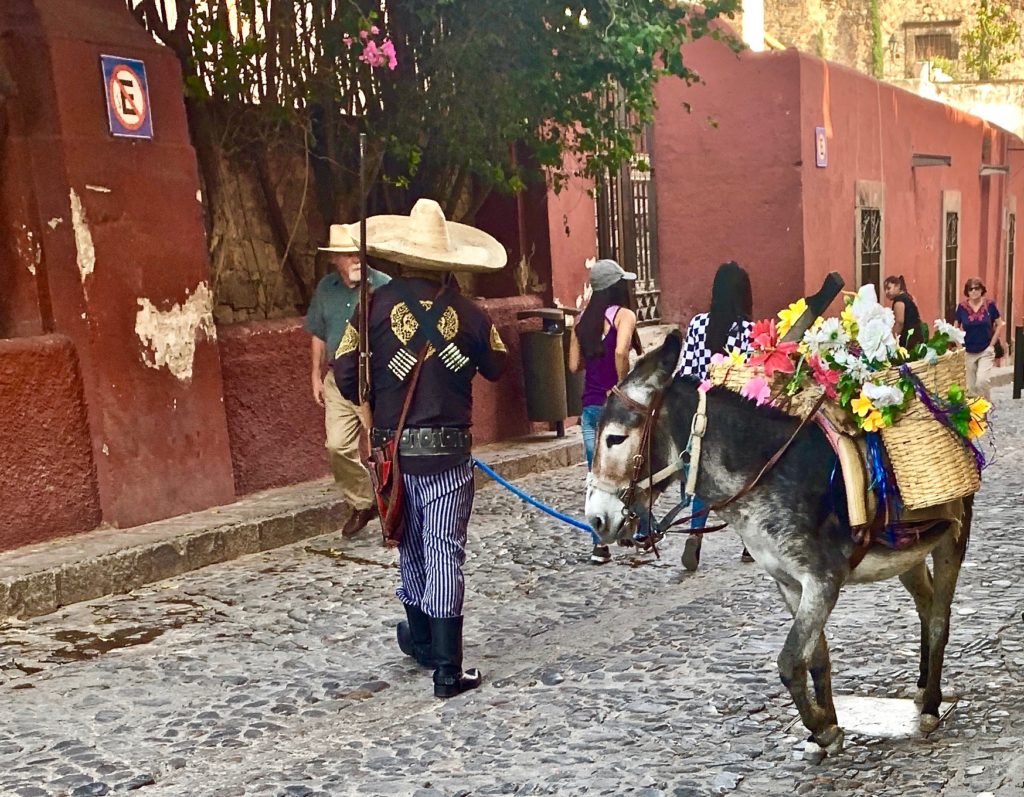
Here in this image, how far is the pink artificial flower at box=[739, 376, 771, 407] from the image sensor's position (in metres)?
3.90

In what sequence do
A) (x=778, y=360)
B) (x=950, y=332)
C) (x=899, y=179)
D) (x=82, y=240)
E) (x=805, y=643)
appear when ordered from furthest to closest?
(x=899, y=179) → (x=82, y=240) → (x=950, y=332) → (x=778, y=360) → (x=805, y=643)

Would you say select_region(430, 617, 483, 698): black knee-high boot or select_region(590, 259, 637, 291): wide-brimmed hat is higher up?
select_region(590, 259, 637, 291): wide-brimmed hat

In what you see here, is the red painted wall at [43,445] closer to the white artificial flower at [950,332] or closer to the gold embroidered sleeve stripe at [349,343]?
the gold embroidered sleeve stripe at [349,343]

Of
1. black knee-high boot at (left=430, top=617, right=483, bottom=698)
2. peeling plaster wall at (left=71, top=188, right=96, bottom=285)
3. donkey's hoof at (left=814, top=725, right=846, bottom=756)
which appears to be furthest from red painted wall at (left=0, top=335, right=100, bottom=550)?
donkey's hoof at (left=814, top=725, right=846, bottom=756)

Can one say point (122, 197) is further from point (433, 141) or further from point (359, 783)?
point (359, 783)

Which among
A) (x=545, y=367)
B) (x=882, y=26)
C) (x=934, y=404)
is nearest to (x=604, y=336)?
(x=934, y=404)

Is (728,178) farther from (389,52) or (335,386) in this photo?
(335,386)

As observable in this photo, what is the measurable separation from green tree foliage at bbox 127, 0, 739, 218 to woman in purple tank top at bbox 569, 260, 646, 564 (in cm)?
277

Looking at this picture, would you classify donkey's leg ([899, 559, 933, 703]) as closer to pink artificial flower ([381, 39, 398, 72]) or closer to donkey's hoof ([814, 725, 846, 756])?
donkey's hoof ([814, 725, 846, 756])

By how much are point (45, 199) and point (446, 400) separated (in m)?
3.52

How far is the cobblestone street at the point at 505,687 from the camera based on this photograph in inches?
155

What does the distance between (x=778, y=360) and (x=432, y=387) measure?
4.71 ft

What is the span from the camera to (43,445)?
6867 millimetres

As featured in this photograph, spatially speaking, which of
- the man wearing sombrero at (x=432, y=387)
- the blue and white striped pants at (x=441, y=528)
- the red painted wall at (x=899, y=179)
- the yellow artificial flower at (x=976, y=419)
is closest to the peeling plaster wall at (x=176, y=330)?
the man wearing sombrero at (x=432, y=387)
